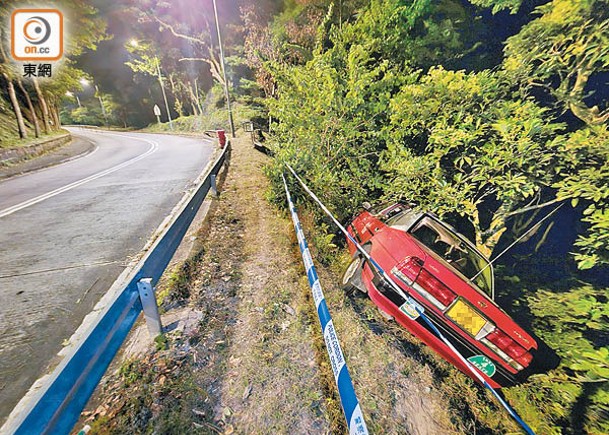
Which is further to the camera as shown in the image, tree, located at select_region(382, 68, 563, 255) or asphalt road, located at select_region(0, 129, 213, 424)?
tree, located at select_region(382, 68, 563, 255)

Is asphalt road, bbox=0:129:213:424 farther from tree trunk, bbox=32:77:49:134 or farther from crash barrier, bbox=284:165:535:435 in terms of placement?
tree trunk, bbox=32:77:49:134

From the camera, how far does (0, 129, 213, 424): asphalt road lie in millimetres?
2344

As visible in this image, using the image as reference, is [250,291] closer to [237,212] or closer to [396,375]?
[396,375]

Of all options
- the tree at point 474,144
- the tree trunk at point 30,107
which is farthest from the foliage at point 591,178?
the tree trunk at point 30,107

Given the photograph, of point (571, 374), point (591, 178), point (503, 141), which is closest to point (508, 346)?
point (571, 374)

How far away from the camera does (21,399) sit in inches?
74.1

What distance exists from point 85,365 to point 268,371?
1.37m

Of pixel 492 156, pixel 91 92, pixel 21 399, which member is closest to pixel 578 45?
pixel 492 156

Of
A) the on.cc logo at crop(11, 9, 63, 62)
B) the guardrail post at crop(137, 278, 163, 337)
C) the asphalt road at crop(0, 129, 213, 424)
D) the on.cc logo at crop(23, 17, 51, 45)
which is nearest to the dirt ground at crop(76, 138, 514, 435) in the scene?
the guardrail post at crop(137, 278, 163, 337)

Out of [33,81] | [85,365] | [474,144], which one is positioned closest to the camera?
[85,365]

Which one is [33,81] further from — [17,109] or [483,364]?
[483,364]

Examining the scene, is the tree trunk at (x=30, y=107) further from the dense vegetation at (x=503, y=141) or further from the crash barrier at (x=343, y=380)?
the crash barrier at (x=343, y=380)

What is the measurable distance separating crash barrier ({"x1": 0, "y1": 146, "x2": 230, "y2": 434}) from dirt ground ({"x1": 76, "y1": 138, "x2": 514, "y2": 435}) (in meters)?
0.45

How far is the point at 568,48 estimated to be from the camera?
3.54m
